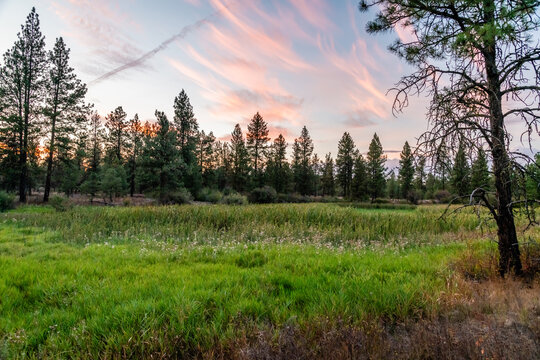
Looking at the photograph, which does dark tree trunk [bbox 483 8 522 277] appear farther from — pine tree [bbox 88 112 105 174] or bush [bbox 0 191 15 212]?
pine tree [bbox 88 112 105 174]

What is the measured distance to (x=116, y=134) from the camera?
50812 millimetres

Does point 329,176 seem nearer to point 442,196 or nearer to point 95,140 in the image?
point 442,196

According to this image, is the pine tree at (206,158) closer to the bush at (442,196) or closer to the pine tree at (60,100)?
the pine tree at (60,100)

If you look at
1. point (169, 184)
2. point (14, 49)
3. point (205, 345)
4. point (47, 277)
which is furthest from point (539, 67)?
point (14, 49)

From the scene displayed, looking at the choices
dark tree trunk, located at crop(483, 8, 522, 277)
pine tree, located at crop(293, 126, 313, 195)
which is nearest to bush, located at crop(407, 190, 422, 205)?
pine tree, located at crop(293, 126, 313, 195)

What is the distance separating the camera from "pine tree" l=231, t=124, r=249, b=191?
5544 cm

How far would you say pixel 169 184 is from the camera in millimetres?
31375

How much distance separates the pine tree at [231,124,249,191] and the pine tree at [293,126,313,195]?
12.8 metres

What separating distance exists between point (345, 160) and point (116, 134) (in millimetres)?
48638

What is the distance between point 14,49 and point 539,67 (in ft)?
127

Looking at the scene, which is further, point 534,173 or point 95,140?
point 95,140

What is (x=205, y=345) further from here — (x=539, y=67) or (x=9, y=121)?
(x=9, y=121)

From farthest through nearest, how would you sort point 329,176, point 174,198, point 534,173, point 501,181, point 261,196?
point 329,176 → point 261,196 → point 174,198 → point 501,181 → point 534,173

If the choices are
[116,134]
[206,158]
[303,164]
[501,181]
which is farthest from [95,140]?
[501,181]
